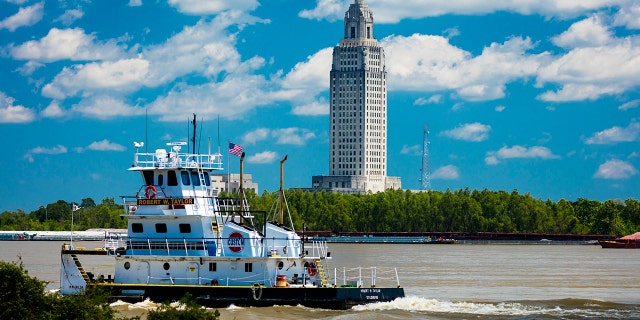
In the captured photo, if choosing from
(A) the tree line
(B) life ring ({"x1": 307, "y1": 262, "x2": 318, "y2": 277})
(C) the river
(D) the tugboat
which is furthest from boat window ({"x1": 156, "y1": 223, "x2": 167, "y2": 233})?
(A) the tree line

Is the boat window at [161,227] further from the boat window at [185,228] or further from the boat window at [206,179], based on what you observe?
the boat window at [206,179]

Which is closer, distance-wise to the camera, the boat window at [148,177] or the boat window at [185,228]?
the boat window at [185,228]

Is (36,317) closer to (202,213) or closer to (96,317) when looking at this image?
(96,317)

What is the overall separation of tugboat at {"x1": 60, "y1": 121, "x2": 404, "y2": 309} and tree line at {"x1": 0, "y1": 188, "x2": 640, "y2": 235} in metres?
119

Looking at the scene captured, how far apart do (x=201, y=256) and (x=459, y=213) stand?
13454cm

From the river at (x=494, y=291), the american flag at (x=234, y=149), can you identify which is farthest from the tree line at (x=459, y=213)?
the american flag at (x=234, y=149)

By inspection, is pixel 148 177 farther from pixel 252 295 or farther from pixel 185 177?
pixel 252 295

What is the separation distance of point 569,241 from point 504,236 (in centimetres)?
994

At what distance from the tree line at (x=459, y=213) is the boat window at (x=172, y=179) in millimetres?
118926

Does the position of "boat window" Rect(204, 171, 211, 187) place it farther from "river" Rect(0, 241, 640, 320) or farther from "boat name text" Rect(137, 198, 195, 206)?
"river" Rect(0, 241, 640, 320)

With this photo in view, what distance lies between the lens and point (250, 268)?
44.7 metres

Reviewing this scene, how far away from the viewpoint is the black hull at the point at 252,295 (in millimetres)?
43750

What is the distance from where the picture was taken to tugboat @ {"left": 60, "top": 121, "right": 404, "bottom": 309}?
144 feet

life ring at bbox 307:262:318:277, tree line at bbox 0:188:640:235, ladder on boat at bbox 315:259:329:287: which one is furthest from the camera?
tree line at bbox 0:188:640:235
